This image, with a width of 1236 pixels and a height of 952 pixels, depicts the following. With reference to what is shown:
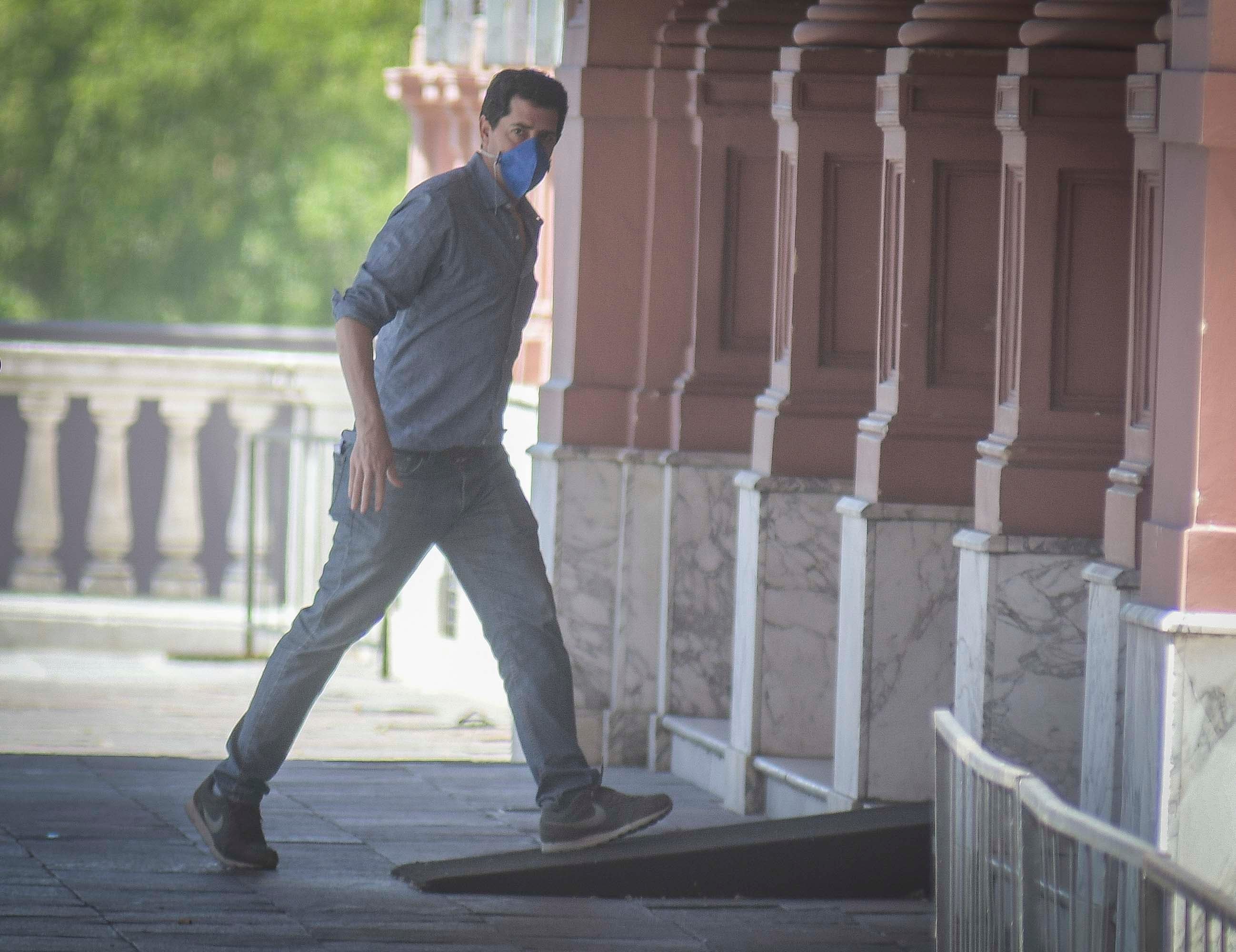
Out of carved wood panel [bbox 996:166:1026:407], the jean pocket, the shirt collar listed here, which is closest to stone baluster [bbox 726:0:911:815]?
carved wood panel [bbox 996:166:1026:407]

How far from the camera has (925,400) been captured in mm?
6992

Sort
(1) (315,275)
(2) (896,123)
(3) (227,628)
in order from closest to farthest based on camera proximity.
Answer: (2) (896,123)
(3) (227,628)
(1) (315,275)

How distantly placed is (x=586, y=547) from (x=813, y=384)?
1230mm

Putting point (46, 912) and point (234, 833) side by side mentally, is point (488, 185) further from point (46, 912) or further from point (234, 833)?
Result: point (46, 912)

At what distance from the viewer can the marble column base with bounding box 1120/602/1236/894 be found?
5.30 metres

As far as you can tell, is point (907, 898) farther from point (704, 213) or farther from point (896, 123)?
point (704, 213)

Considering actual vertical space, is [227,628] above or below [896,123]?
below

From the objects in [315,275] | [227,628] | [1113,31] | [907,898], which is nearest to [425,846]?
[907,898]

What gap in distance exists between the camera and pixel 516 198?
658 centimetres

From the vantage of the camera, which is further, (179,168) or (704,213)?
(179,168)

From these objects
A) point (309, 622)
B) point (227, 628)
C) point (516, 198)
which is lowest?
point (227, 628)

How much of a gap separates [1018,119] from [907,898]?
1.83m

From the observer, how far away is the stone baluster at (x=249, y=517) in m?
12.7

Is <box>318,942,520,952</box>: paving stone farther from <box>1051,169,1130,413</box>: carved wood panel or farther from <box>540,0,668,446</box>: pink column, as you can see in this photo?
<box>540,0,668,446</box>: pink column
